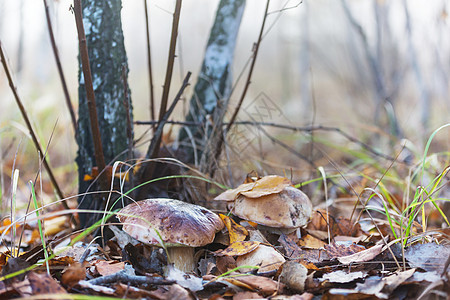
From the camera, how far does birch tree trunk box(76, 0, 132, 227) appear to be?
58.8 inches

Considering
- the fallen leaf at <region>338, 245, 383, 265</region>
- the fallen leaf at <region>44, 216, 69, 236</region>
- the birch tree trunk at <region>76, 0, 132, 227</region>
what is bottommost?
the fallen leaf at <region>44, 216, 69, 236</region>

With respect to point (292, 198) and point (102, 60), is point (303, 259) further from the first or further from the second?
point (102, 60)

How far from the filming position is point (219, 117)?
1.82 metres

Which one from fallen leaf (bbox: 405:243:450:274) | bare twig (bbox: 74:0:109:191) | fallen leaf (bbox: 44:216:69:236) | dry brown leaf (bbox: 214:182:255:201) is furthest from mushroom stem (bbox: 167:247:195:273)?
fallen leaf (bbox: 44:216:69:236)

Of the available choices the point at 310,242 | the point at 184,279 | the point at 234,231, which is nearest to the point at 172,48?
the point at 234,231

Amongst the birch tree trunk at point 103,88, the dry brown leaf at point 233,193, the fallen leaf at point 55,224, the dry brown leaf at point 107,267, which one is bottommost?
the fallen leaf at point 55,224

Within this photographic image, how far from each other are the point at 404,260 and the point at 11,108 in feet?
12.0

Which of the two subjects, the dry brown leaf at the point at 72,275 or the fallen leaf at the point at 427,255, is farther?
the fallen leaf at the point at 427,255

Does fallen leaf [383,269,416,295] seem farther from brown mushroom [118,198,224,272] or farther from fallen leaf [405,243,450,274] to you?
brown mushroom [118,198,224,272]

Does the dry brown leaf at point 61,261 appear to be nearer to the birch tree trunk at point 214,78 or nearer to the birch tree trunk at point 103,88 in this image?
the birch tree trunk at point 103,88

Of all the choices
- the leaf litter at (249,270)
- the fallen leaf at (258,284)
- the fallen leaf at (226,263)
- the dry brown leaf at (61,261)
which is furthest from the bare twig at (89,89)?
the fallen leaf at (258,284)

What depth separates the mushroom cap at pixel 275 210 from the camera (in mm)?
1288

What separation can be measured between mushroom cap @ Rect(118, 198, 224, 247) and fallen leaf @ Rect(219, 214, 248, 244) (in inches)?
2.5

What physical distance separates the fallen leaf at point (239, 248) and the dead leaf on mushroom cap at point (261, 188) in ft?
0.59
